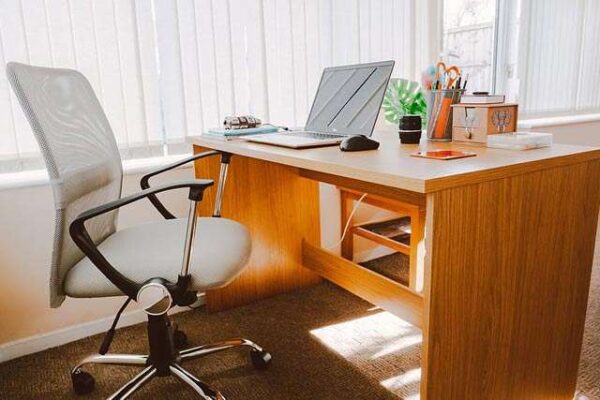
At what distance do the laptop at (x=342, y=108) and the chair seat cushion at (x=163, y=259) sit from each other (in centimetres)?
35

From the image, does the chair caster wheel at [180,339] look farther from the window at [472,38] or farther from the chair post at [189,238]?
the window at [472,38]

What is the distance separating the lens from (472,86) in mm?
3236

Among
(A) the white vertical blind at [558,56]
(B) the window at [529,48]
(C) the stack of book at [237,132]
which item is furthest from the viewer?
(A) the white vertical blind at [558,56]

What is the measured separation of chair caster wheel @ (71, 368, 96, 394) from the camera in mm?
1553

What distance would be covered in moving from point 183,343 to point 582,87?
11.4 ft

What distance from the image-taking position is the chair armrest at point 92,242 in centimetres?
111

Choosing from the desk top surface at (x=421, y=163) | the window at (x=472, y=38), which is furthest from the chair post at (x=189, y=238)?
the window at (x=472, y=38)

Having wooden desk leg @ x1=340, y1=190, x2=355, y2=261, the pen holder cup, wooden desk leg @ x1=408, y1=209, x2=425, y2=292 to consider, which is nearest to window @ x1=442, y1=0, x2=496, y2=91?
wooden desk leg @ x1=340, y1=190, x2=355, y2=261

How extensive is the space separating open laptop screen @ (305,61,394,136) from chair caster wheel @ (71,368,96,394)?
1157 mm

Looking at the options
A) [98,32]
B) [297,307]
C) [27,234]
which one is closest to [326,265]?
[297,307]

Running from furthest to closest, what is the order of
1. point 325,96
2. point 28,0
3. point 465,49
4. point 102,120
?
1. point 465,49
2. point 325,96
3. point 28,0
4. point 102,120

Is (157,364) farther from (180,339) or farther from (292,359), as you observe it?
(292,359)

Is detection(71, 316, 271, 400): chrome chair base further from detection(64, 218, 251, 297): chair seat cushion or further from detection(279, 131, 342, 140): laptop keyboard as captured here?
detection(279, 131, 342, 140): laptop keyboard

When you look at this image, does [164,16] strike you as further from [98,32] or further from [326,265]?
[326,265]
